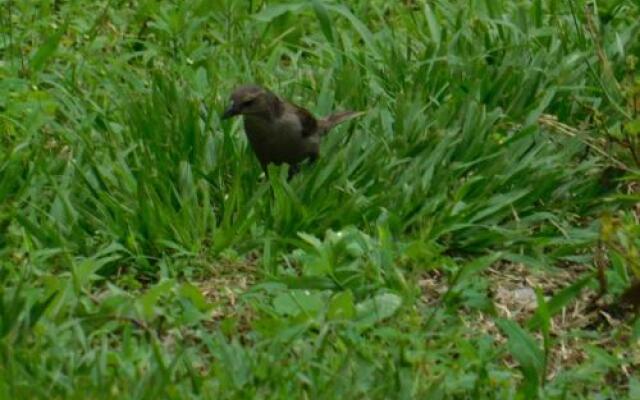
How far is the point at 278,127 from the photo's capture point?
723 centimetres

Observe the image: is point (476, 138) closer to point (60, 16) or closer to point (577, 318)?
point (577, 318)

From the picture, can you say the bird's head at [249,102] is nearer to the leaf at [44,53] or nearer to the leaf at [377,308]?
the leaf at [44,53]

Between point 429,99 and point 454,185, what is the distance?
75 cm

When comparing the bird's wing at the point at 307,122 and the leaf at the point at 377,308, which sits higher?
the bird's wing at the point at 307,122

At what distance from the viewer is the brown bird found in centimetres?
718

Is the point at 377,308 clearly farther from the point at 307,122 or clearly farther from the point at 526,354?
the point at 307,122

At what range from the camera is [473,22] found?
815cm

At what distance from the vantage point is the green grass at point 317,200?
562 centimetres

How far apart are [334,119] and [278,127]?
0.71 feet

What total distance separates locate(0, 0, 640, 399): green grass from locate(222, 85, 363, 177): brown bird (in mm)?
87

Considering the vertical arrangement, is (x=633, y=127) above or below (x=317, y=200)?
above

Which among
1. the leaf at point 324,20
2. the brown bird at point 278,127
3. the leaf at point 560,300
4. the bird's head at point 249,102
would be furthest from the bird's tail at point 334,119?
the leaf at point 560,300

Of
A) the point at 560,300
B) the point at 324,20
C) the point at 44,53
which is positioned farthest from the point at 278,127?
the point at 560,300

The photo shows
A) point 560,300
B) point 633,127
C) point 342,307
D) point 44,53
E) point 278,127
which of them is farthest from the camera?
point 44,53
